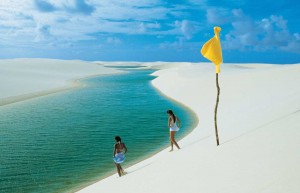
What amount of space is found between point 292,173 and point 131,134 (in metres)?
13.5

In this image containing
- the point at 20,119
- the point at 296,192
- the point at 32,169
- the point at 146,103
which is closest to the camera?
the point at 296,192

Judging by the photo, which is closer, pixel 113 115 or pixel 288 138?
pixel 288 138

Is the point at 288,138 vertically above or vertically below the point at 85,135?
below

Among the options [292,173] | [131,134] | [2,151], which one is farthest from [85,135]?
[292,173]

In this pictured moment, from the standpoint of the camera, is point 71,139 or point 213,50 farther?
point 71,139

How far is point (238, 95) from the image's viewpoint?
94.3ft

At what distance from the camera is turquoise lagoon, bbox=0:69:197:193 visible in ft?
40.7

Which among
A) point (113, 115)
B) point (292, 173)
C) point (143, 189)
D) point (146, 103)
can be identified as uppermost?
point (146, 103)

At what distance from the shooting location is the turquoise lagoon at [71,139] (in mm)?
12398

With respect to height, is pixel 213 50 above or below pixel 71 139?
A: below

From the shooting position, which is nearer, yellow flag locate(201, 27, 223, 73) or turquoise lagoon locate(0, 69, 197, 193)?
yellow flag locate(201, 27, 223, 73)

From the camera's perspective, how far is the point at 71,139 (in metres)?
17.8

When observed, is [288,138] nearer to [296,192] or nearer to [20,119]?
[296,192]

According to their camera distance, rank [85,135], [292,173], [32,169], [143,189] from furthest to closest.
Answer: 1. [85,135]
2. [32,169]
3. [143,189]
4. [292,173]
